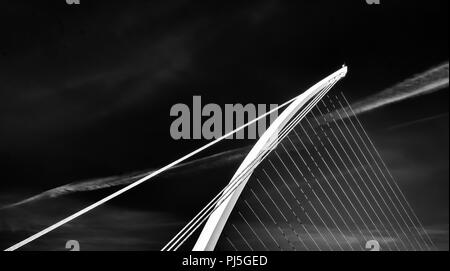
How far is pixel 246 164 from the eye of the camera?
10.1 meters

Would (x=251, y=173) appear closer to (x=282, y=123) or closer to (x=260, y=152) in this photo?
Result: (x=260, y=152)

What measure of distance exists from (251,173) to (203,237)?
6.49ft

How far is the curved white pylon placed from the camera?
888 cm

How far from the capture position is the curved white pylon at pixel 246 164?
29.1ft
